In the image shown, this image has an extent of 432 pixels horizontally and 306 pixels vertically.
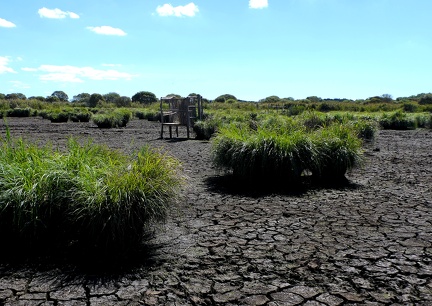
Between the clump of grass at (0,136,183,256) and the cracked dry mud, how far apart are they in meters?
0.42

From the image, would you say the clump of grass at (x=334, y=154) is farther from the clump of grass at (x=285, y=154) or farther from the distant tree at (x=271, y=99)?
the distant tree at (x=271, y=99)

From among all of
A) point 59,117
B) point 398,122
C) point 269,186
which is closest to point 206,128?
point 269,186

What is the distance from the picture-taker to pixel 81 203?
4234mm

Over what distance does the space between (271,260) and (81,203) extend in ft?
6.31

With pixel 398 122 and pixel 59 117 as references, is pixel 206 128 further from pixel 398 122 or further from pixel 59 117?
pixel 59 117

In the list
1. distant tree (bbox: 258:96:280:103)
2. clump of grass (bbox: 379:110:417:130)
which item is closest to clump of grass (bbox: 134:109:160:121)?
clump of grass (bbox: 379:110:417:130)

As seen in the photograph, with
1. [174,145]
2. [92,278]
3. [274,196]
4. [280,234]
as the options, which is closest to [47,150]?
[92,278]

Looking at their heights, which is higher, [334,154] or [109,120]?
[109,120]

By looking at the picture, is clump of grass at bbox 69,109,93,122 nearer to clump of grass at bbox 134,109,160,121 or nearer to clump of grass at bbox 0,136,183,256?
clump of grass at bbox 134,109,160,121

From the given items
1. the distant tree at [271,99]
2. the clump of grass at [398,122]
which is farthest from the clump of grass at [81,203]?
the distant tree at [271,99]

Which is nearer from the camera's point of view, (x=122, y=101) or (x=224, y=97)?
(x=122, y=101)

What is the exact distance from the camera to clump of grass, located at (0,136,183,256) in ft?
13.8

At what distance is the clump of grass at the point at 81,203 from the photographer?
166 inches

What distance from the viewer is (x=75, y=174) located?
15.2ft
